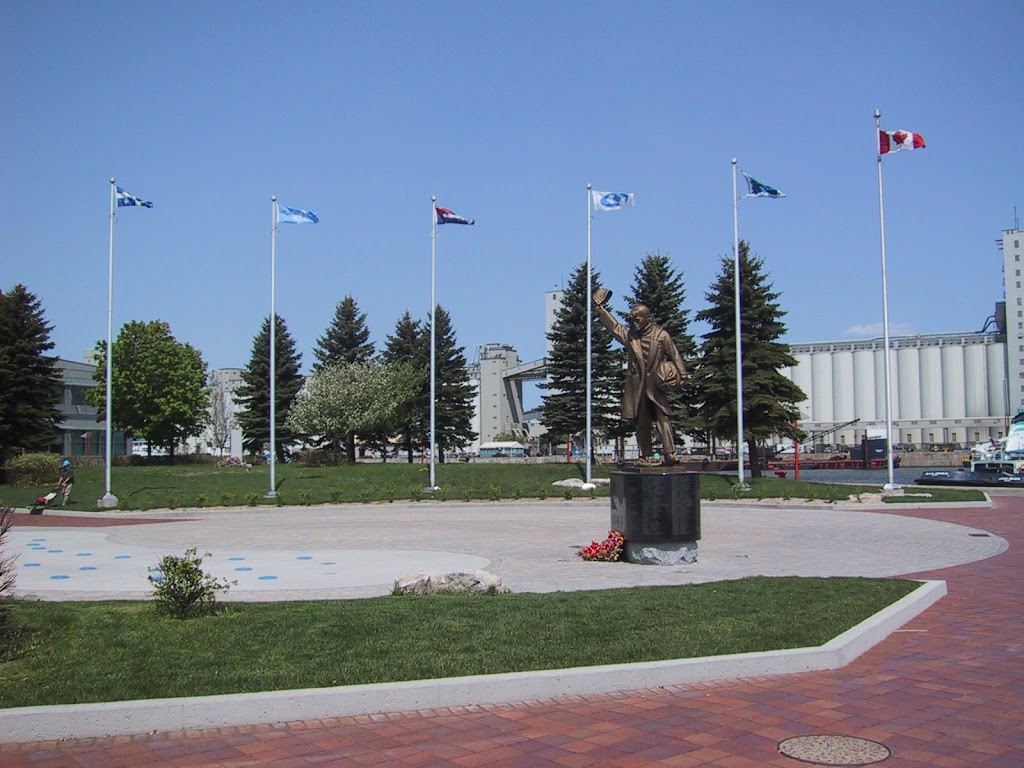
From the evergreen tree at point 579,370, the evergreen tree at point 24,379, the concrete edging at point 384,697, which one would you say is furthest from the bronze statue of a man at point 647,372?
the evergreen tree at point 24,379

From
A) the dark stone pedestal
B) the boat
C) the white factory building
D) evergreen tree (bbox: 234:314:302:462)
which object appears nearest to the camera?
the dark stone pedestal

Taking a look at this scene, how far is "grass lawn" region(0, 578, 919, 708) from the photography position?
6809 mm

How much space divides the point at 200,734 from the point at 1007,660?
6707mm

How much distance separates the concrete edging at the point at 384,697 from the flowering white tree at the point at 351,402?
48.8m

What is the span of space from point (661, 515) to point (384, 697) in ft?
27.1

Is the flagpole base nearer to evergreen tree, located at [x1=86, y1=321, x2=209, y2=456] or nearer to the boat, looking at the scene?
evergreen tree, located at [x1=86, y1=321, x2=209, y2=456]

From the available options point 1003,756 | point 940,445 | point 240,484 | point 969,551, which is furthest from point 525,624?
point 940,445

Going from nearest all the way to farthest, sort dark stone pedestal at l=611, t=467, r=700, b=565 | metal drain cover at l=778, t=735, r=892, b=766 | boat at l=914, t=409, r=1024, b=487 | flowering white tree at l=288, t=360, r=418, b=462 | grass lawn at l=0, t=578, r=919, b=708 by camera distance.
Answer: metal drain cover at l=778, t=735, r=892, b=766 → grass lawn at l=0, t=578, r=919, b=708 → dark stone pedestal at l=611, t=467, r=700, b=565 → boat at l=914, t=409, r=1024, b=487 → flowering white tree at l=288, t=360, r=418, b=462

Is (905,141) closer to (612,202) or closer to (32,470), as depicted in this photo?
(612,202)

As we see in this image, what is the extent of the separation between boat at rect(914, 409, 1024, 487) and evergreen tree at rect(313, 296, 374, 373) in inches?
1563

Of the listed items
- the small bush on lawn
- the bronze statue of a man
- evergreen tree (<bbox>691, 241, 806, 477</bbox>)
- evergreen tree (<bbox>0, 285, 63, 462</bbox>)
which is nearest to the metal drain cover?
the small bush on lawn

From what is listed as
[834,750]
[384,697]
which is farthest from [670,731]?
[384,697]

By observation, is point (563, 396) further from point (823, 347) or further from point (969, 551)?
point (823, 347)

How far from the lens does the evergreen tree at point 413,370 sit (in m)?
63.7
